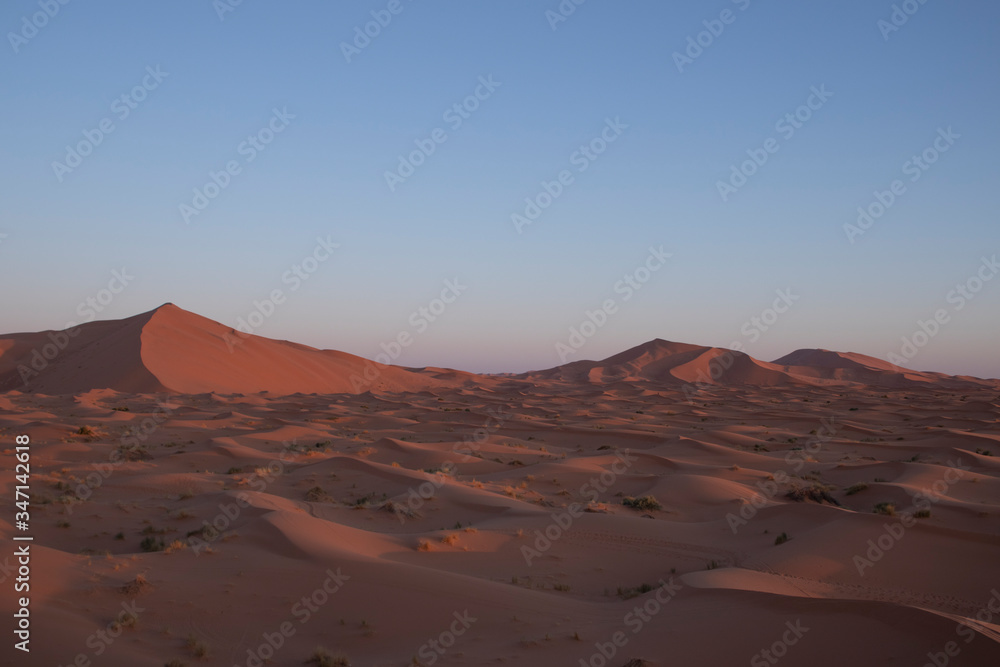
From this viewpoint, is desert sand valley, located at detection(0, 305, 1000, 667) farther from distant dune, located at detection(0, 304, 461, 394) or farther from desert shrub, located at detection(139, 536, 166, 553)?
distant dune, located at detection(0, 304, 461, 394)

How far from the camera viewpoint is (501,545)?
30.2 ft

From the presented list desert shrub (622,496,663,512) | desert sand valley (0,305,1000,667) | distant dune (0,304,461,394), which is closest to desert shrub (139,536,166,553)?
desert sand valley (0,305,1000,667)

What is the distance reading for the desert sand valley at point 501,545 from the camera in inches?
217

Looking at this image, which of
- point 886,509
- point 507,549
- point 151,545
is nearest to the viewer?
point 151,545

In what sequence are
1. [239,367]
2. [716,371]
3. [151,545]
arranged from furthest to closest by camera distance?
[716,371] < [239,367] < [151,545]

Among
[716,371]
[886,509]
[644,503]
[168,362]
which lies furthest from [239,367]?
[716,371]

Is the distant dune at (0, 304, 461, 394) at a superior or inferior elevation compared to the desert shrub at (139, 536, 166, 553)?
superior

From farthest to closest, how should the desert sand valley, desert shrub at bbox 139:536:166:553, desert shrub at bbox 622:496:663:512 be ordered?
1. desert shrub at bbox 622:496:663:512
2. desert shrub at bbox 139:536:166:553
3. the desert sand valley

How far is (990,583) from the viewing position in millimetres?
7789

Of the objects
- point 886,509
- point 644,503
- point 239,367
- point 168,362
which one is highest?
point 168,362

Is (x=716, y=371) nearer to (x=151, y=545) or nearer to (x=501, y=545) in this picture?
(x=501, y=545)

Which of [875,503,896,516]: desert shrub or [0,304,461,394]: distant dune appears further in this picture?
[0,304,461,394]: distant dune

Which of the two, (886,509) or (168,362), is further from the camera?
(168,362)

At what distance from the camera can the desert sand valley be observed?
5500 millimetres
